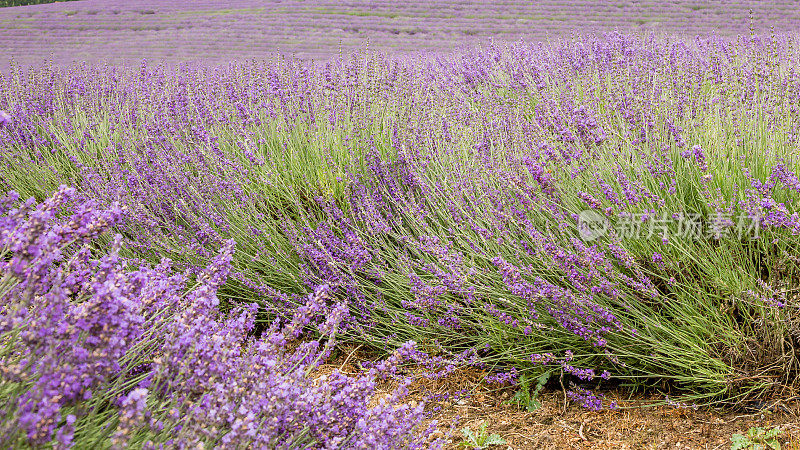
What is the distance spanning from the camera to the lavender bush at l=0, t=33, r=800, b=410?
73.2 inches

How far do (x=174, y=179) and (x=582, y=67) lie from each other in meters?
2.91

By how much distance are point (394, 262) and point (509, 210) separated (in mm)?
540

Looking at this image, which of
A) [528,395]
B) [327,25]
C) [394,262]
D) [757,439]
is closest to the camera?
[757,439]

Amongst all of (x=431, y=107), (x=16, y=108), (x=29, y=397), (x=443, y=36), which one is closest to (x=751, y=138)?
(x=431, y=107)

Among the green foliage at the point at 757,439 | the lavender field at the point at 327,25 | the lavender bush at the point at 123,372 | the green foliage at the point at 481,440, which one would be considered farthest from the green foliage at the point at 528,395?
the lavender field at the point at 327,25

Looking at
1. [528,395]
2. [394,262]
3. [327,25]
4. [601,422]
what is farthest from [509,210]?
[327,25]

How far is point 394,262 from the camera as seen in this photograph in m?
2.45

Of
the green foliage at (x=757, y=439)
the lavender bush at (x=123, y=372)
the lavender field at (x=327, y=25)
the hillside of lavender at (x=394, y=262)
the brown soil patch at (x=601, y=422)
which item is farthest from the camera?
the lavender field at (x=327, y=25)

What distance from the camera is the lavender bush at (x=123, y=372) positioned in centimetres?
87

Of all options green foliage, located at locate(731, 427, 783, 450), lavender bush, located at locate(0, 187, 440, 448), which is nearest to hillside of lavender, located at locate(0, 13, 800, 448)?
lavender bush, located at locate(0, 187, 440, 448)

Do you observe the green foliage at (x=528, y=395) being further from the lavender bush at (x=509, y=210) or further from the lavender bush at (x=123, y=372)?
the lavender bush at (x=123, y=372)

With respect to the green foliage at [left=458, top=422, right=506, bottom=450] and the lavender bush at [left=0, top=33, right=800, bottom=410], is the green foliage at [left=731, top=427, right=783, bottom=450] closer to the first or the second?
the lavender bush at [left=0, top=33, right=800, bottom=410]

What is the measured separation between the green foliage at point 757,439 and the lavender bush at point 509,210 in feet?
0.46

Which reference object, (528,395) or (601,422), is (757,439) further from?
(528,395)
